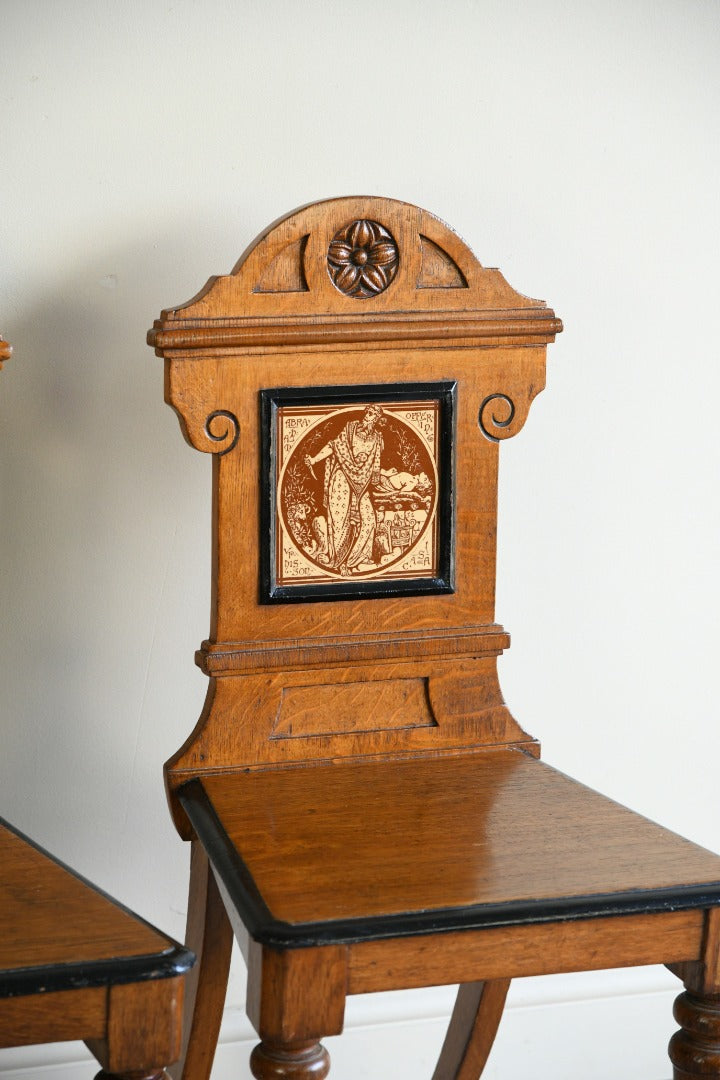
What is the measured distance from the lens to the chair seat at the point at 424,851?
4.46 ft

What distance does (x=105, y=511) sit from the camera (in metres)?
1.99

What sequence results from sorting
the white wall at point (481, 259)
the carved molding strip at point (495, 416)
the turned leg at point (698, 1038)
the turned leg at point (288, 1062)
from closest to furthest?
the turned leg at point (288, 1062) < the turned leg at point (698, 1038) < the carved molding strip at point (495, 416) < the white wall at point (481, 259)

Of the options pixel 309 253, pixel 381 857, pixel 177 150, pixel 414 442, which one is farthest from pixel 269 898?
pixel 177 150

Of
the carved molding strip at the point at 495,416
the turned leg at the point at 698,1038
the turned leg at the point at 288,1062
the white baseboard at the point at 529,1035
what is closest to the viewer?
the turned leg at the point at 288,1062

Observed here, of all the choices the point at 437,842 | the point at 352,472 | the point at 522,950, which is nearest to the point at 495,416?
the point at 352,472

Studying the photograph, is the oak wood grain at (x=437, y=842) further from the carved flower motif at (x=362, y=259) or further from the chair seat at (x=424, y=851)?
the carved flower motif at (x=362, y=259)

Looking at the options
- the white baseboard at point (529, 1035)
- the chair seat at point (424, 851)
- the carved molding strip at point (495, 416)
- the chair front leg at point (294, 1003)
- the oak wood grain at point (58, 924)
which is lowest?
the white baseboard at point (529, 1035)

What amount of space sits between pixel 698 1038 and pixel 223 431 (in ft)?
2.78

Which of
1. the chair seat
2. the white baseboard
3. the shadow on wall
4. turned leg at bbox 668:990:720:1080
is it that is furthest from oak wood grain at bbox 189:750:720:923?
the white baseboard

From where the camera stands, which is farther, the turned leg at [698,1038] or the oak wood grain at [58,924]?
the turned leg at [698,1038]

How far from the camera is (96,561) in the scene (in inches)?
78.7

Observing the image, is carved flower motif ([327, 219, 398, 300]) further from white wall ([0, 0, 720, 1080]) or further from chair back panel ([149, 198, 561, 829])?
white wall ([0, 0, 720, 1080])

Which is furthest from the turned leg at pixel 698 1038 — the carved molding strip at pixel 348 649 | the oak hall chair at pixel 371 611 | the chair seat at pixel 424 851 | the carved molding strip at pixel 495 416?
the carved molding strip at pixel 495 416

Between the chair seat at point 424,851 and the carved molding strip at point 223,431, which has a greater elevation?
the carved molding strip at point 223,431
